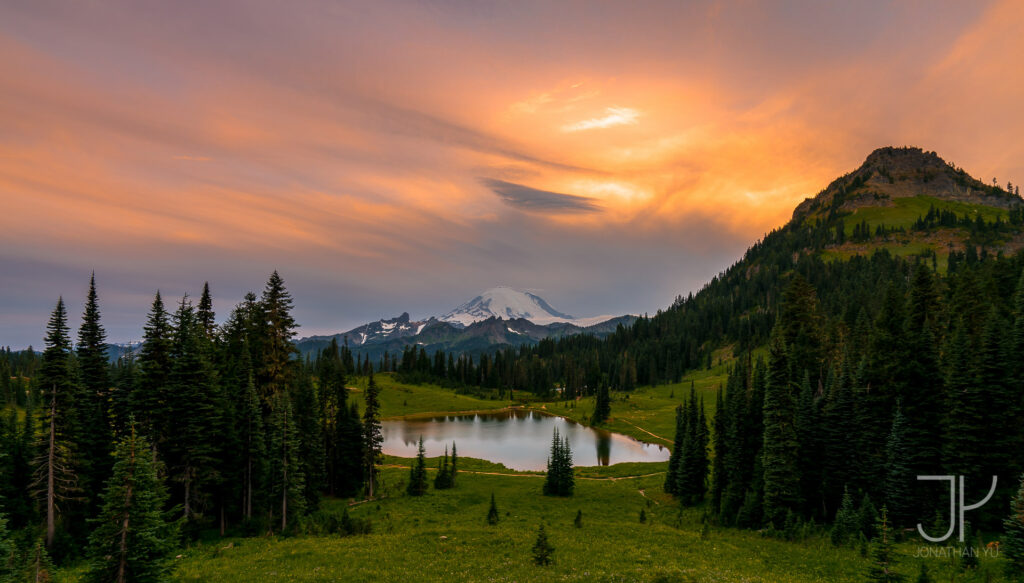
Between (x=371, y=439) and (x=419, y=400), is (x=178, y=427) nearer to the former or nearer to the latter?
(x=371, y=439)

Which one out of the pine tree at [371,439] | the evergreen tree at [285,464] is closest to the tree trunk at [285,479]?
the evergreen tree at [285,464]

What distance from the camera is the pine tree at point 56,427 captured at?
31375 mm

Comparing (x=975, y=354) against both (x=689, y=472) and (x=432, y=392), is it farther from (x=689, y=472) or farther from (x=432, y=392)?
(x=432, y=392)

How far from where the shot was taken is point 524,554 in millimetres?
25812

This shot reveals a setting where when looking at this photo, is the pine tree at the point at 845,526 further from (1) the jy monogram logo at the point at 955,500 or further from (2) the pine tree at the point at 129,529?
(2) the pine tree at the point at 129,529

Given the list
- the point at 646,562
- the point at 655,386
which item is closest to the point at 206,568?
the point at 646,562

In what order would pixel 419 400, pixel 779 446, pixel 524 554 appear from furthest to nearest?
pixel 419 400
pixel 779 446
pixel 524 554

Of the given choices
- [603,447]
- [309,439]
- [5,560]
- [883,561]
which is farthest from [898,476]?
[603,447]

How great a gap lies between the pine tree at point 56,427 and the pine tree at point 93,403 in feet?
3.70

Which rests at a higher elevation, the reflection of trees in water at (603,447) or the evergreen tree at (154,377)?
the evergreen tree at (154,377)

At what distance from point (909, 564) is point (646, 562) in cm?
1337

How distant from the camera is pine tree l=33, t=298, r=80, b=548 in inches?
1235

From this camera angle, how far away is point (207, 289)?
147 feet

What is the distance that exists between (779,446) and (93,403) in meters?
59.4
